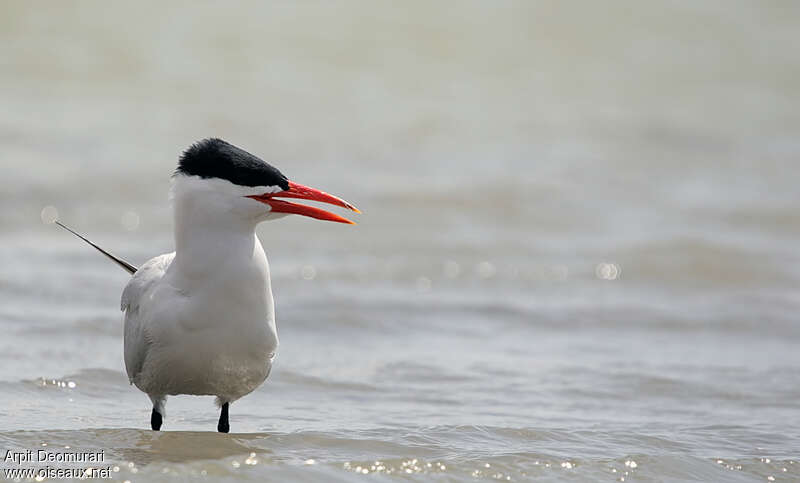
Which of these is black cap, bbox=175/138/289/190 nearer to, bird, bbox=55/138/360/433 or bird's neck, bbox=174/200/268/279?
bird, bbox=55/138/360/433

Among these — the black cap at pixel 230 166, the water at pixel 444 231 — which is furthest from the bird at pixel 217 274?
the water at pixel 444 231

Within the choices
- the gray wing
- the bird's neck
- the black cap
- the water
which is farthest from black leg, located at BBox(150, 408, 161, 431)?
the black cap

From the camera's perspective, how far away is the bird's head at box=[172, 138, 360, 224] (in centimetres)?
455

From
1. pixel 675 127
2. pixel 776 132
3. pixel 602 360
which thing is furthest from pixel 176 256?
pixel 776 132

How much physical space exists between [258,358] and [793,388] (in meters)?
3.66

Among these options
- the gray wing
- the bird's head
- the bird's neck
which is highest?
the bird's head

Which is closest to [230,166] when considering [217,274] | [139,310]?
[217,274]

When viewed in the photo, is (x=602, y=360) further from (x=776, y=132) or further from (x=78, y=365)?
(x=776, y=132)

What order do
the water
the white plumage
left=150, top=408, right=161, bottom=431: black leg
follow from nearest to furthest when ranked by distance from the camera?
the white plumage, left=150, top=408, right=161, bottom=431: black leg, the water

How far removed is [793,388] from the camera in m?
7.00

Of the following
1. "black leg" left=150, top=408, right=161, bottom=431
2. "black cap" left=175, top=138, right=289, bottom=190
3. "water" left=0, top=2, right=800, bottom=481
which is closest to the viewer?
"black cap" left=175, top=138, right=289, bottom=190

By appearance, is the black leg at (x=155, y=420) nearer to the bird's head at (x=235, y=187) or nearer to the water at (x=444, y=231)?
the water at (x=444, y=231)

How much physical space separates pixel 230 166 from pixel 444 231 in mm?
6478

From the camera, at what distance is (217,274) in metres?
4.66
